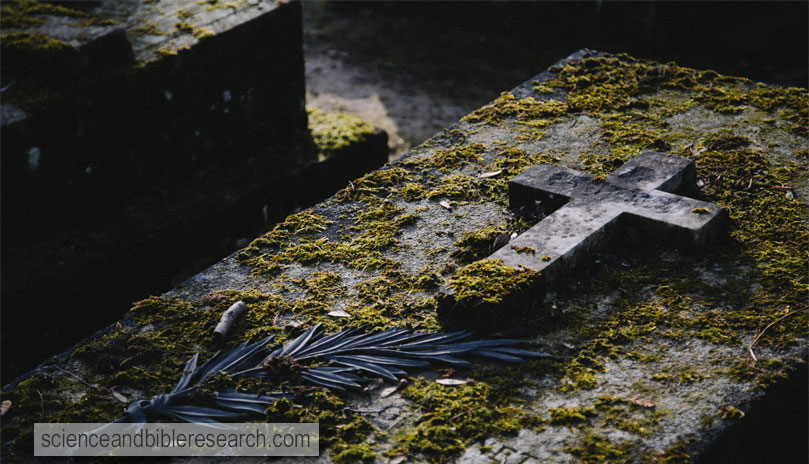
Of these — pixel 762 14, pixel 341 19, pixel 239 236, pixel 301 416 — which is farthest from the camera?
pixel 341 19

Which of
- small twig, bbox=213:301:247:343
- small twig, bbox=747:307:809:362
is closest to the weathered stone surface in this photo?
small twig, bbox=213:301:247:343

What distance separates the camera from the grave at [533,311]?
6.10 ft

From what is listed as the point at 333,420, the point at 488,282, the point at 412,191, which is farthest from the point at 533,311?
the point at 412,191

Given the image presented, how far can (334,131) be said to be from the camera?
16.4 ft

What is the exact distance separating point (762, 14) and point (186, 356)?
A: 7.08 m

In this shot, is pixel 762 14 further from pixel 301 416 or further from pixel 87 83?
pixel 301 416

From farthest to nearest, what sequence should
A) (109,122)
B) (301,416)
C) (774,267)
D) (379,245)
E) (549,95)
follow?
(109,122)
(549,95)
(379,245)
(774,267)
(301,416)

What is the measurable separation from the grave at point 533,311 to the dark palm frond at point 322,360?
0.04 meters

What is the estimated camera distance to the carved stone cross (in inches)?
92.0

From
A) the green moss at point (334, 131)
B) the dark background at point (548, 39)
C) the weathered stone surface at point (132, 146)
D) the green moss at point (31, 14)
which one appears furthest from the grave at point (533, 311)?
the dark background at point (548, 39)

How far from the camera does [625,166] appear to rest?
2781 millimetres

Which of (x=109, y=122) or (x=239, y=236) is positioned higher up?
(x=109, y=122)

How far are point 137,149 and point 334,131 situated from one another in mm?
1355

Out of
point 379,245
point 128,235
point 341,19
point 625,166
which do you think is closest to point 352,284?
point 379,245
